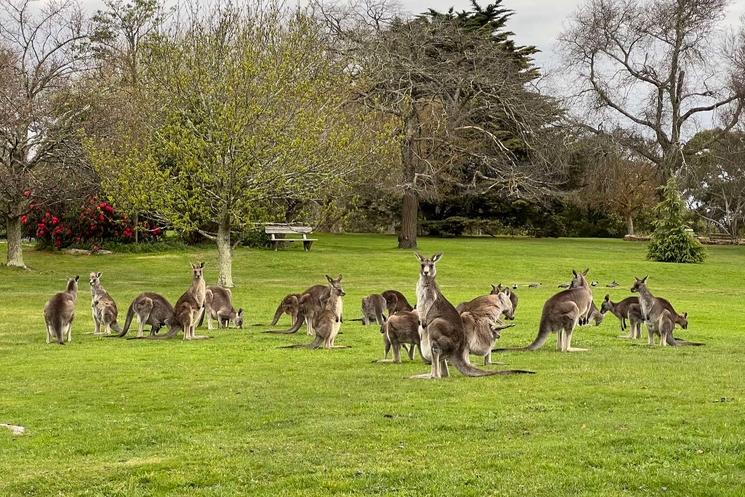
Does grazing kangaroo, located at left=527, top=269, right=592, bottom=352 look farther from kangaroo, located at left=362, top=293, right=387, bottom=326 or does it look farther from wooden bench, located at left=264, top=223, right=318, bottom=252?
wooden bench, located at left=264, top=223, right=318, bottom=252

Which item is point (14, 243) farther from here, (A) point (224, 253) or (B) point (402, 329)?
(B) point (402, 329)

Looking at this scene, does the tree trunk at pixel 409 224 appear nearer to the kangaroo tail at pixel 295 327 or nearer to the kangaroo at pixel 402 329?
the kangaroo tail at pixel 295 327

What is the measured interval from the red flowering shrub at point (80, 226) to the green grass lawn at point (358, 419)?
27.7m

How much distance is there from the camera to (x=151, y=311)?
20.8 m

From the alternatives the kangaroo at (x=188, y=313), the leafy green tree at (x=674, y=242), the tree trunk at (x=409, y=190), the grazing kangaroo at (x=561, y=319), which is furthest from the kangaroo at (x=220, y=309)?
the leafy green tree at (x=674, y=242)

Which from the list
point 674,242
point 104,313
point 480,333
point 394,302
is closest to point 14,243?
point 104,313

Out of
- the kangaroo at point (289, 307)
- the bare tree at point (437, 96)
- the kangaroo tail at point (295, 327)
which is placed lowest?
the kangaroo tail at point (295, 327)

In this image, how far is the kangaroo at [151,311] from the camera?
20562 millimetres

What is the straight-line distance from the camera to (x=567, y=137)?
64875 mm

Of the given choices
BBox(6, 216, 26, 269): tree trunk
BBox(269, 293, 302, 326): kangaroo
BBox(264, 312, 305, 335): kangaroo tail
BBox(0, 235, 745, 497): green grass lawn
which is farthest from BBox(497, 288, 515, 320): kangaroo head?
BBox(6, 216, 26, 269): tree trunk

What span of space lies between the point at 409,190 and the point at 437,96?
19.2 feet

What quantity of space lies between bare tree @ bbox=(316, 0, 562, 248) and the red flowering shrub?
46.7 feet

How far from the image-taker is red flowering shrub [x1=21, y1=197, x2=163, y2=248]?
5009 cm

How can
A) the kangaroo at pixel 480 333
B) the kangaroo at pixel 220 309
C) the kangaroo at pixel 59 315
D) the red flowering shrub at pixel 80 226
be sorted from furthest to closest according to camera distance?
the red flowering shrub at pixel 80 226 → the kangaroo at pixel 220 309 → the kangaroo at pixel 59 315 → the kangaroo at pixel 480 333
